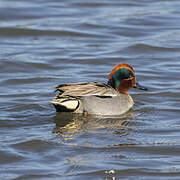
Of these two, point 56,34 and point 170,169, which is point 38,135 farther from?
point 56,34

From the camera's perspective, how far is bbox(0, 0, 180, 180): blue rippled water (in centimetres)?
688

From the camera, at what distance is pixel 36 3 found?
18906 millimetres

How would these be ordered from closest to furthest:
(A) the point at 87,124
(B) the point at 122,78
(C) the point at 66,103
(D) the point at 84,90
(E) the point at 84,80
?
(A) the point at 87,124, (C) the point at 66,103, (D) the point at 84,90, (B) the point at 122,78, (E) the point at 84,80

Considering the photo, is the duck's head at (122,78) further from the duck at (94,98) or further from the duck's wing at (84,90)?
the duck's wing at (84,90)

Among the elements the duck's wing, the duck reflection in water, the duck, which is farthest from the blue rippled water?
the duck's wing

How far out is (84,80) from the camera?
11.4 metres

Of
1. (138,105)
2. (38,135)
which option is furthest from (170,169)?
(138,105)

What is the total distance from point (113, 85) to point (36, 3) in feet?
32.4

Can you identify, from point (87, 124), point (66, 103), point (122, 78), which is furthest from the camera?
point (122, 78)

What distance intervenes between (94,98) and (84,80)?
2.29 metres

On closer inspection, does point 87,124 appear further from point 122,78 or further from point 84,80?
point 84,80

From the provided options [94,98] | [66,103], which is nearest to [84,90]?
[94,98]

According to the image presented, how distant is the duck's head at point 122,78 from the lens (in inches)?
379

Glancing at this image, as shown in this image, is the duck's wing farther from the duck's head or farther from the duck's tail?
the duck's head
